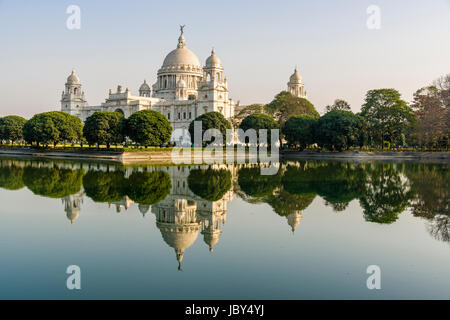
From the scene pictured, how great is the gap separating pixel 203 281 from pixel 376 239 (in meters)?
5.62

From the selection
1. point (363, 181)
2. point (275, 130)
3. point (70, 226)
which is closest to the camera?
point (70, 226)

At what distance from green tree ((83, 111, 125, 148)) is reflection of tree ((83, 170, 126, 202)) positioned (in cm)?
2251

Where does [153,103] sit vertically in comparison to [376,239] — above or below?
above

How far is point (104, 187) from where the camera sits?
835 inches

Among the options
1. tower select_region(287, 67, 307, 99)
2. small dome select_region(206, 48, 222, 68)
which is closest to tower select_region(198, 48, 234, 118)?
small dome select_region(206, 48, 222, 68)

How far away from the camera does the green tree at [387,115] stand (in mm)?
57625

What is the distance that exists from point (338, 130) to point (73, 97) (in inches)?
2577

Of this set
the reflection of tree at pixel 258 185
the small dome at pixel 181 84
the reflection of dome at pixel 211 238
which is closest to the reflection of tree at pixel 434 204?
the reflection of dome at pixel 211 238

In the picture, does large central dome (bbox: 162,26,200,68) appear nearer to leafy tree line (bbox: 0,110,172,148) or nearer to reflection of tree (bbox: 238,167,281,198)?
leafy tree line (bbox: 0,110,172,148)

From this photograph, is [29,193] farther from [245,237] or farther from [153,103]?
[153,103]

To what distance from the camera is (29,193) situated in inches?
766

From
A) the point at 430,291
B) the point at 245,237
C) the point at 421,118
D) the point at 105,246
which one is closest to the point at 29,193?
the point at 105,246

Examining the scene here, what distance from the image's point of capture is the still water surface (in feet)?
26.3

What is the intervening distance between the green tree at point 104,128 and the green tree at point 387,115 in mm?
32491
